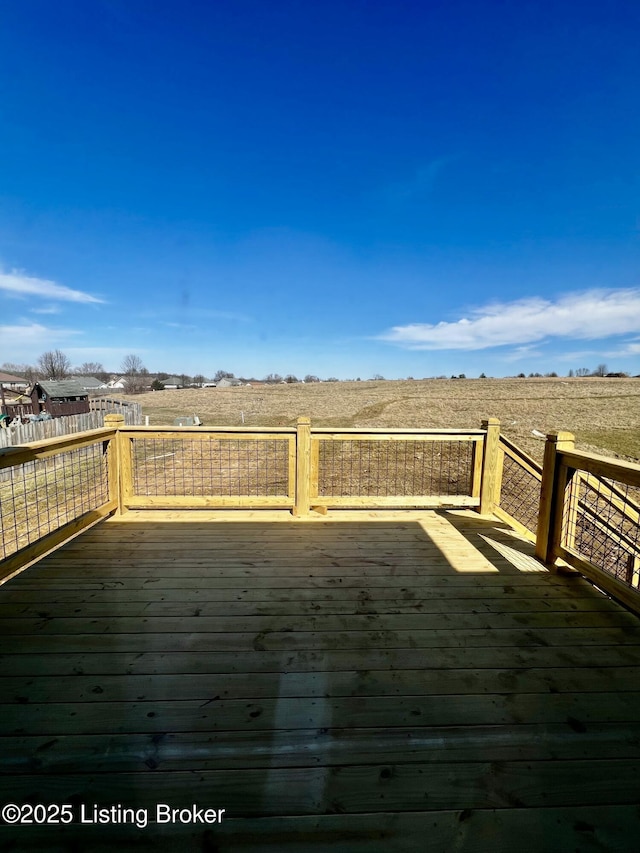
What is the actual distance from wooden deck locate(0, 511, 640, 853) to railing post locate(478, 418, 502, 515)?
126 centimetres

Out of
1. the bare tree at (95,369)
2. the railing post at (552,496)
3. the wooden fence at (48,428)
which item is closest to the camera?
the railing post at (552,496)

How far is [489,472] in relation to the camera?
4.19 m

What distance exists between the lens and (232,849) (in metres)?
1.10

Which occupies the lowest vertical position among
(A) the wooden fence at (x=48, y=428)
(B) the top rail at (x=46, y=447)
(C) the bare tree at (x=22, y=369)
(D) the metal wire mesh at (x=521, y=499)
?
(D) the metal wire mesh at (x=521, y=499)

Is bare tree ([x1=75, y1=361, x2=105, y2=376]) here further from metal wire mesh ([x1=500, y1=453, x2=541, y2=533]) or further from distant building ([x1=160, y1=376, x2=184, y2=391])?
metal wire mesh ([x1=500, y1=453, x2=541, y2=533])

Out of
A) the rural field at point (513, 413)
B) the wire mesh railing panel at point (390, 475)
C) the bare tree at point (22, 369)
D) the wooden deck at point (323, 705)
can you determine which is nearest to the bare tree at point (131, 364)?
the bare tree at point (22, 369)

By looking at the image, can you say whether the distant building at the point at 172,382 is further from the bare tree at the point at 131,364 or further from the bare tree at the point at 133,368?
the bare tree at the point at 131,364

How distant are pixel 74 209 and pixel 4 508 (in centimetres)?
850

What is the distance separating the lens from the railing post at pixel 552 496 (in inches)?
121

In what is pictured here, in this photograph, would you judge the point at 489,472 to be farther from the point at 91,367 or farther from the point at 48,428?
the point at 91,367

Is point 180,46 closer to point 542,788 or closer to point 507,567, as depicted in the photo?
point 507,567

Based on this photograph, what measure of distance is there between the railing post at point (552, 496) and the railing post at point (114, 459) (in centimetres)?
411

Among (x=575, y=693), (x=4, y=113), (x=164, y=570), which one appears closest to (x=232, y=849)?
(x=575, y=693)

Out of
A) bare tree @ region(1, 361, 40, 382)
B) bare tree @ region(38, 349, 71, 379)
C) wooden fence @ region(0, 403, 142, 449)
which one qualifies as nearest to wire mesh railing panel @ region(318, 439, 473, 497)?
wooden fence @ region(0, 403, 142, 449)
